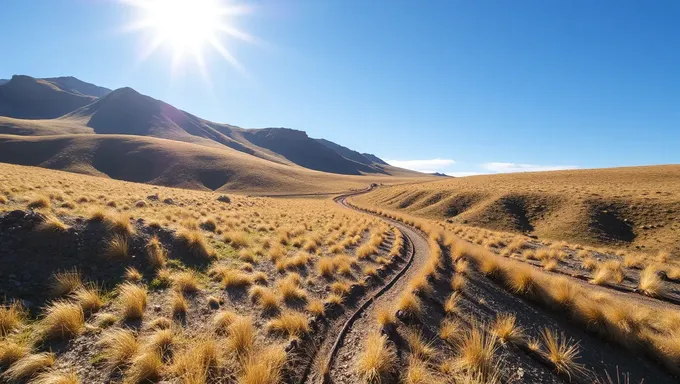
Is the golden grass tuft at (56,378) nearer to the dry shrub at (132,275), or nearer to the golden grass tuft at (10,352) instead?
the golden grass tuft at (10,352)

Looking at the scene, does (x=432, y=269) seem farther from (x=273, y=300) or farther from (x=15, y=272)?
(x=15, y=272)

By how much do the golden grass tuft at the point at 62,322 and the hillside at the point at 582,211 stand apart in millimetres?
38928

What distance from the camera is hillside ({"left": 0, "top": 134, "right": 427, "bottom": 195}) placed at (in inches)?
3706

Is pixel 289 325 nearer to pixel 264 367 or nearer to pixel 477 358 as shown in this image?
pixel 264 367

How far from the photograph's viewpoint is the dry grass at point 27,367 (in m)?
4.80


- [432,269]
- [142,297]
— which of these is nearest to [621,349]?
[432,269]

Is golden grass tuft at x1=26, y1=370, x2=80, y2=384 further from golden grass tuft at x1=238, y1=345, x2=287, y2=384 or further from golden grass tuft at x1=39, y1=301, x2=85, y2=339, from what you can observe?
golden grass tuft at x1=238, y1=345, x2=287, y2=384

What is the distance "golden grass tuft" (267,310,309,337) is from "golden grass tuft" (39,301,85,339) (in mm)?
4288

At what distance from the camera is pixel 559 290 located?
1039cm

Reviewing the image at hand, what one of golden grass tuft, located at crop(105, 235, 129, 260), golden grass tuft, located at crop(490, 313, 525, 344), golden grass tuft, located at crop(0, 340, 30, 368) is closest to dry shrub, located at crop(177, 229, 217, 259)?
golden grass tuft, located at crop(105, 235, 129, 260)

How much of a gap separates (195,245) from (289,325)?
697cm

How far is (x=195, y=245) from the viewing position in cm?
1205

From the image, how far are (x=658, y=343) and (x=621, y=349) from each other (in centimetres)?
96

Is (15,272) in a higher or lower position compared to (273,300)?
higher
